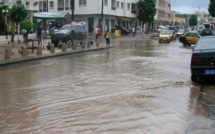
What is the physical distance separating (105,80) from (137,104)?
142 inches

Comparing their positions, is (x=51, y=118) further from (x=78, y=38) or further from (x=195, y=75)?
(x=78, y=38)

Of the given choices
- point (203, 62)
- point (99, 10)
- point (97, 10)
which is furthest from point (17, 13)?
point (97, 10)

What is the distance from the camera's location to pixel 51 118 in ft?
21.3

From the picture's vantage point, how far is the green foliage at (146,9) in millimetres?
67438

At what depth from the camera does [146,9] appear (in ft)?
220

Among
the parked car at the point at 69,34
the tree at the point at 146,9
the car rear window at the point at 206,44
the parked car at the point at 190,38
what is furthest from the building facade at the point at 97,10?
the car rear window at the point at 206,44

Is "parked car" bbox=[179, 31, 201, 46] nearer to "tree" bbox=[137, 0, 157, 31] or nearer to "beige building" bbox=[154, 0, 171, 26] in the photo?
"tree" bbox=[137, 0, 157, 31]

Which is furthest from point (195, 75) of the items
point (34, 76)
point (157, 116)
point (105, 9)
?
point (105, 9)

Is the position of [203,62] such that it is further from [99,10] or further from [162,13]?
[162,13]

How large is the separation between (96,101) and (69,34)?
20.5 metres

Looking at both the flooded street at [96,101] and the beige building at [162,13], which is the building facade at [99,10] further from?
the flooded street at [96,101]

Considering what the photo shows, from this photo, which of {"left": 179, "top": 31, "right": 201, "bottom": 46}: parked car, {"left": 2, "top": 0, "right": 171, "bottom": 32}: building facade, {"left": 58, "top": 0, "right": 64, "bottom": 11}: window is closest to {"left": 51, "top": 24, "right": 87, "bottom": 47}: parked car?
{"left": 179, "top": 31, "right": 201, "bottom": 46}: parked car

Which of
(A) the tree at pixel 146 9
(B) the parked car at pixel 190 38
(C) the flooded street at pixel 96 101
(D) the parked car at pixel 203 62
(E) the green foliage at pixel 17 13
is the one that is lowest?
(C) the flooded street at pixel 96 101

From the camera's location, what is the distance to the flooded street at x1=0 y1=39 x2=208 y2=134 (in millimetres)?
5980
